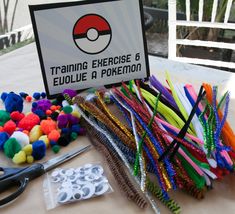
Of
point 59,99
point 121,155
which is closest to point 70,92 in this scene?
point 59,99

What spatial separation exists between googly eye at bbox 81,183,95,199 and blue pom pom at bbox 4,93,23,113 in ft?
0.87

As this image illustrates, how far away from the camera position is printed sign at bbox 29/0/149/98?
700 mm

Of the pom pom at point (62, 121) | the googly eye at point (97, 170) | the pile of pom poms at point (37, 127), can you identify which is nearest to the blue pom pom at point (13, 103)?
the pile of pom poms at point (37, 127)

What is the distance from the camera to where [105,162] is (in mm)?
548

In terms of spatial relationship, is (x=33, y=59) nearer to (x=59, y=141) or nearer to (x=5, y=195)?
(x=59, y=141)

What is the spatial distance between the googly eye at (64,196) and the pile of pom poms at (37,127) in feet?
0.33

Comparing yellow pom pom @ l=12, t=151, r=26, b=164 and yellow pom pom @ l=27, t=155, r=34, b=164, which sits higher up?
yellow pom pom @ l=12, t=151, r=26, b=164

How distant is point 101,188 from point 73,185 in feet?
0.13

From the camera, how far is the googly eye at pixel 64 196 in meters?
0.46

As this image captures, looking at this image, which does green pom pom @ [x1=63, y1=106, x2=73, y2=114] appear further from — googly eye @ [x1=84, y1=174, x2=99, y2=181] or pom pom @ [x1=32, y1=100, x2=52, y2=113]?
googly eye @ [x1=84, y1=174, x2=99, y2=181]

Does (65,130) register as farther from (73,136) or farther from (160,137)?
(160,137)

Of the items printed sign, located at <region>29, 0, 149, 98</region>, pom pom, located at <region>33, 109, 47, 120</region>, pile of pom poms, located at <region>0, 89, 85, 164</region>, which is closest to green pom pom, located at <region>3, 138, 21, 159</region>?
pile of pom poms, located at <region>0, 89, 85, 164</region>

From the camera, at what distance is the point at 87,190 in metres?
0.47

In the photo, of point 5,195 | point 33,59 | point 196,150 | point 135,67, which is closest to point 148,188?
point 196,150
